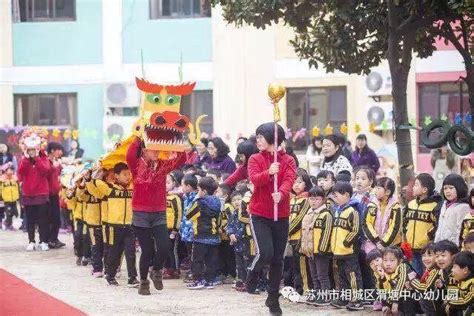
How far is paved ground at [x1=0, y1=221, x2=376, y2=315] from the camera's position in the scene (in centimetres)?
1142

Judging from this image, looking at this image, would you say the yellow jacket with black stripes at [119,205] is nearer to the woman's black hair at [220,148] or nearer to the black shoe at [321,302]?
the black shoe at [321,302]

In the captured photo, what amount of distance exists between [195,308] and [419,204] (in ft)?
8.41

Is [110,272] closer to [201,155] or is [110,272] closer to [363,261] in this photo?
[363,261]

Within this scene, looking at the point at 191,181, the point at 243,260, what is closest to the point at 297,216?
the point at 243,260

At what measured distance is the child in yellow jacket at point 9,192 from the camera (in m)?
21.4

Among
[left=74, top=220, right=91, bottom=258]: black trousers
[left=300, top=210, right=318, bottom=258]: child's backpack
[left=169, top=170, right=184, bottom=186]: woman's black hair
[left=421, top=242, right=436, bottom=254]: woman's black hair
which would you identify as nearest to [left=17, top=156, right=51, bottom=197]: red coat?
[left=74, top=220, right=91, bottom=258]: black trousers

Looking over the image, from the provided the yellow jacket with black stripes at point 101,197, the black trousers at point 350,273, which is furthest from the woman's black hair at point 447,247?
the yellow jacket with black stripes at point 101,197

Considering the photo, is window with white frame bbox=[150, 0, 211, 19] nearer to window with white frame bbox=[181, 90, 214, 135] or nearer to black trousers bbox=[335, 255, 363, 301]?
window with white frame bbox=[181, 90, 214, 135]

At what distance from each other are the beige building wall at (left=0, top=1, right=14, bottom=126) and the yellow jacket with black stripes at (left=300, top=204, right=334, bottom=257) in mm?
16653

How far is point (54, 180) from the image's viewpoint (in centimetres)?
1802

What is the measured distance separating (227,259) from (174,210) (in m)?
0.92

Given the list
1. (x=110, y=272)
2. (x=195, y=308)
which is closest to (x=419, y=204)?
(x=195, y=308)

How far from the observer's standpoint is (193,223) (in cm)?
1341

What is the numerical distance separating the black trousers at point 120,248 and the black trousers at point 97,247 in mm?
793
